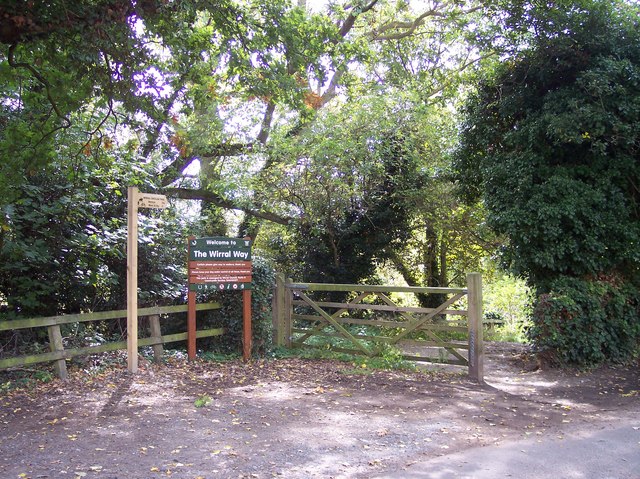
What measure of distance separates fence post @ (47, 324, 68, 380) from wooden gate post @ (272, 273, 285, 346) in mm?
4140

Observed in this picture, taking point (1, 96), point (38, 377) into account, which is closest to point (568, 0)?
point (1, 96)

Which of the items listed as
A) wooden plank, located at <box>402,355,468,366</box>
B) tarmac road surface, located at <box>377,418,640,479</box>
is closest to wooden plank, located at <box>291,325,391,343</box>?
wooden plank, located at <box>402,355,468,366</box>

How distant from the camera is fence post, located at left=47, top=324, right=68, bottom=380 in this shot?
25.8ft

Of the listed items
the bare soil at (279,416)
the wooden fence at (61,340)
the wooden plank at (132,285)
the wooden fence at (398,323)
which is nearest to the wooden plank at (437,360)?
the wooden fence at (398,323)

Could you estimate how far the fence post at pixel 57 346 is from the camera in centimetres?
786

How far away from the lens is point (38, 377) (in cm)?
788

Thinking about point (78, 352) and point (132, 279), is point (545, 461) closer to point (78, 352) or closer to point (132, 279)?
point (132, 279)

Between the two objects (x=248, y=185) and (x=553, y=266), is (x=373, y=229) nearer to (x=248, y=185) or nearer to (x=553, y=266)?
(x=248, y=185)

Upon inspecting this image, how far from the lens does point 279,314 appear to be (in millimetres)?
11070

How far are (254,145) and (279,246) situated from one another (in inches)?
154

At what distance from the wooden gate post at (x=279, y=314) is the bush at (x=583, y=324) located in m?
4.66

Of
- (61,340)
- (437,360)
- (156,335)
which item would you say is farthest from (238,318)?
(437,360)

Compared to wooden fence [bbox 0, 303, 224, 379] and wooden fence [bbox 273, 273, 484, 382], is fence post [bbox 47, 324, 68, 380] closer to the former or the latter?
wooden fence [bbox 0, 303, 224, 379]

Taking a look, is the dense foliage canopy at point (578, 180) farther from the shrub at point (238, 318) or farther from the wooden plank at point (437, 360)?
the shrub at point (238, 318)
